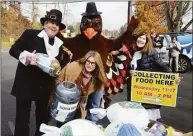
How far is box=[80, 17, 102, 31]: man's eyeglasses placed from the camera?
1848 millimetres

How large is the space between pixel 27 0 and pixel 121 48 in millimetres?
582

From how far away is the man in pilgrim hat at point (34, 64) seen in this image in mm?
1770

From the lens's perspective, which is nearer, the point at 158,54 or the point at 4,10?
the point at 4,10

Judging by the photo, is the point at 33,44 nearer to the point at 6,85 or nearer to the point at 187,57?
the point at 6,85

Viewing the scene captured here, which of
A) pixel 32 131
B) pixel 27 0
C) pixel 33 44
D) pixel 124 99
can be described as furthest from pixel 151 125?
pixel 27 0

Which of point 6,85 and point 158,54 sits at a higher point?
point 158,54

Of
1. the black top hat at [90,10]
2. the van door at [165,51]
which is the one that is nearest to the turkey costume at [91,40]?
the black top hat at [90,10]

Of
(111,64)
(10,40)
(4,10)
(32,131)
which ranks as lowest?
(32,131)

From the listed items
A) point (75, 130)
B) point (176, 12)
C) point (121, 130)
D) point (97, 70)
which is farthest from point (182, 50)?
point (75, 130)

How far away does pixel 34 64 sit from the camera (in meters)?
1.77

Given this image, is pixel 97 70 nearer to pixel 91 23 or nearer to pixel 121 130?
pixel 91 23

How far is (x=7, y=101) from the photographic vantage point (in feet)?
6.04

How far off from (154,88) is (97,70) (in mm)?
393

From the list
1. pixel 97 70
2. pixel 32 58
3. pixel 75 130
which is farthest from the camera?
pixel 97 70
